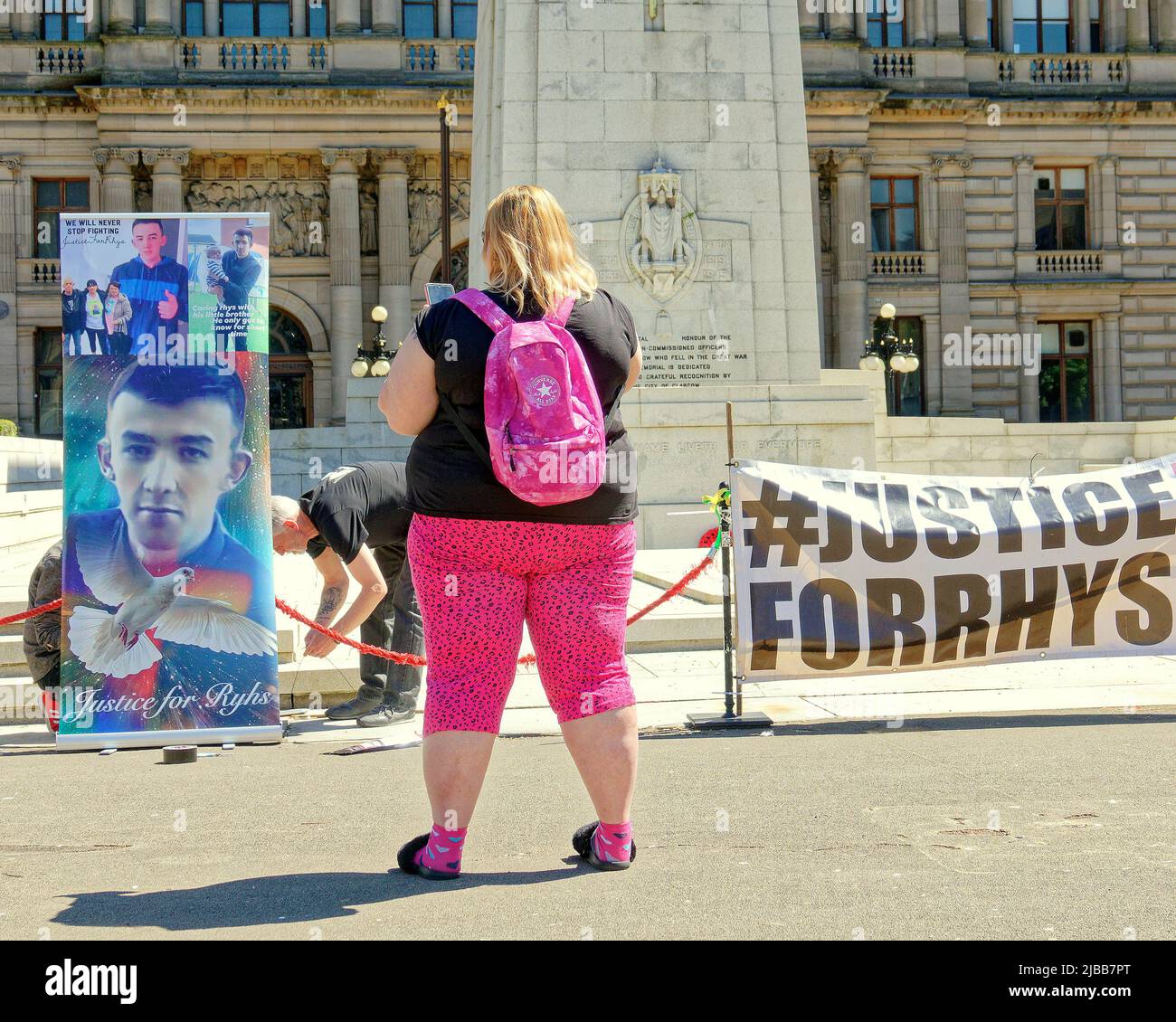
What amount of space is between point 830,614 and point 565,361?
4.23 m

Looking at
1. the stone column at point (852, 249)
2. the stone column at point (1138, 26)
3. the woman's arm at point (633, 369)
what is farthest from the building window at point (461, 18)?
the woman's arm at point (633, 369)

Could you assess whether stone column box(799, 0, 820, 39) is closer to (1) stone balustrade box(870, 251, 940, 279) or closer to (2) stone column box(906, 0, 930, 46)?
(2) stone column box(906, 0, 930, 46)

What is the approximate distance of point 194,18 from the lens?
148 ft

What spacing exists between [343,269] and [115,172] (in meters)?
7.34

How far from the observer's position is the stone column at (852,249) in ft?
148

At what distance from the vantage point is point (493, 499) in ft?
14.7

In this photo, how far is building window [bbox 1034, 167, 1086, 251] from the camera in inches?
1917

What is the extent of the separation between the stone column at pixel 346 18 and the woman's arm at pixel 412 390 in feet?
140

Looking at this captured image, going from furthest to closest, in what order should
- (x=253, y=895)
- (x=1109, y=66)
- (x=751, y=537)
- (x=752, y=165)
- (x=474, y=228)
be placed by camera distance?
(x=1109, y=66)
(x=474, y=228)
(x=752, y=165)
(x=751, y=537)
(x=253, y=895)

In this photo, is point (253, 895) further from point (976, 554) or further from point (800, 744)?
point (976, 554)

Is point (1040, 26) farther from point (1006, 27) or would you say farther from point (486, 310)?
point (486, 310)

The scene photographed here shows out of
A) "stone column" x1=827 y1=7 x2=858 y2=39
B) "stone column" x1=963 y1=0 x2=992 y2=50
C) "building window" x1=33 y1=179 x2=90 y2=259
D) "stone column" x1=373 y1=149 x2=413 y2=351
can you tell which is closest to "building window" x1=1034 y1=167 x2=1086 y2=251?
"stone column" x1=963 y1=0 x2=992 y2=50

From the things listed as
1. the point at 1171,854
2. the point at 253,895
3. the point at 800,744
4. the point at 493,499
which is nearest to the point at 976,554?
the point at 800,744

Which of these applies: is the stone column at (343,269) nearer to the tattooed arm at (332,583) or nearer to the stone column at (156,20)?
the stone column at (156,20)
